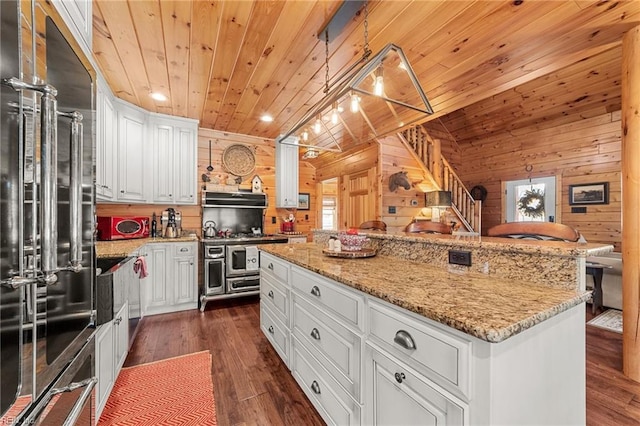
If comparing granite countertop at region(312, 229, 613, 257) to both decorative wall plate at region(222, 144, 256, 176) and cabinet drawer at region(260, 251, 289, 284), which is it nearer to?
cabinet drawer at region(260, 251, 289, 284)

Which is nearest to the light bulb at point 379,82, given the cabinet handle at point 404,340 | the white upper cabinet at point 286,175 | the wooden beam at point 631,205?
the cabinet handle at point 404,340

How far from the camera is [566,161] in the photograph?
533cm

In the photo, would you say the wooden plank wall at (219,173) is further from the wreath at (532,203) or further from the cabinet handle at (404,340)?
the wreath at (532,203)

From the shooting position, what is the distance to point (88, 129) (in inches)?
44.3

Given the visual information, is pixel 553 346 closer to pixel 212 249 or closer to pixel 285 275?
pixel 285 275

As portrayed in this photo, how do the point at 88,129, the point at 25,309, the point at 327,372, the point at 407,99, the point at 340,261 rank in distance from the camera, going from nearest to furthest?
the point at 25,309 < the point at 88,129 < the point at 327,372 < the point at 340,261 < the point at 407,99

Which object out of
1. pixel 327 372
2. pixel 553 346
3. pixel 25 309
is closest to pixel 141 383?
pixel 327 372

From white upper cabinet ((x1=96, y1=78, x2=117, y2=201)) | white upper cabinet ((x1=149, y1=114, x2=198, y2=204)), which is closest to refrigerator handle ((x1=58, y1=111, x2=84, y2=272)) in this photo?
white upper cabinet ((x1=96, y1=78, x2=117, y2=201))

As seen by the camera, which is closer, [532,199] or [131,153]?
[131,153]

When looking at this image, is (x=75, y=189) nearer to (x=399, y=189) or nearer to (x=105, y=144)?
(x=105, y=144)

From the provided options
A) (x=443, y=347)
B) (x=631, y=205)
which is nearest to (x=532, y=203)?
(x=631, y=205)

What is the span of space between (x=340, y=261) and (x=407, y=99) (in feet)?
7.41

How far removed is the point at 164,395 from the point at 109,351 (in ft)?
1.65

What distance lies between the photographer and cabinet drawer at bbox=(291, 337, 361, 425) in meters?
1.34
